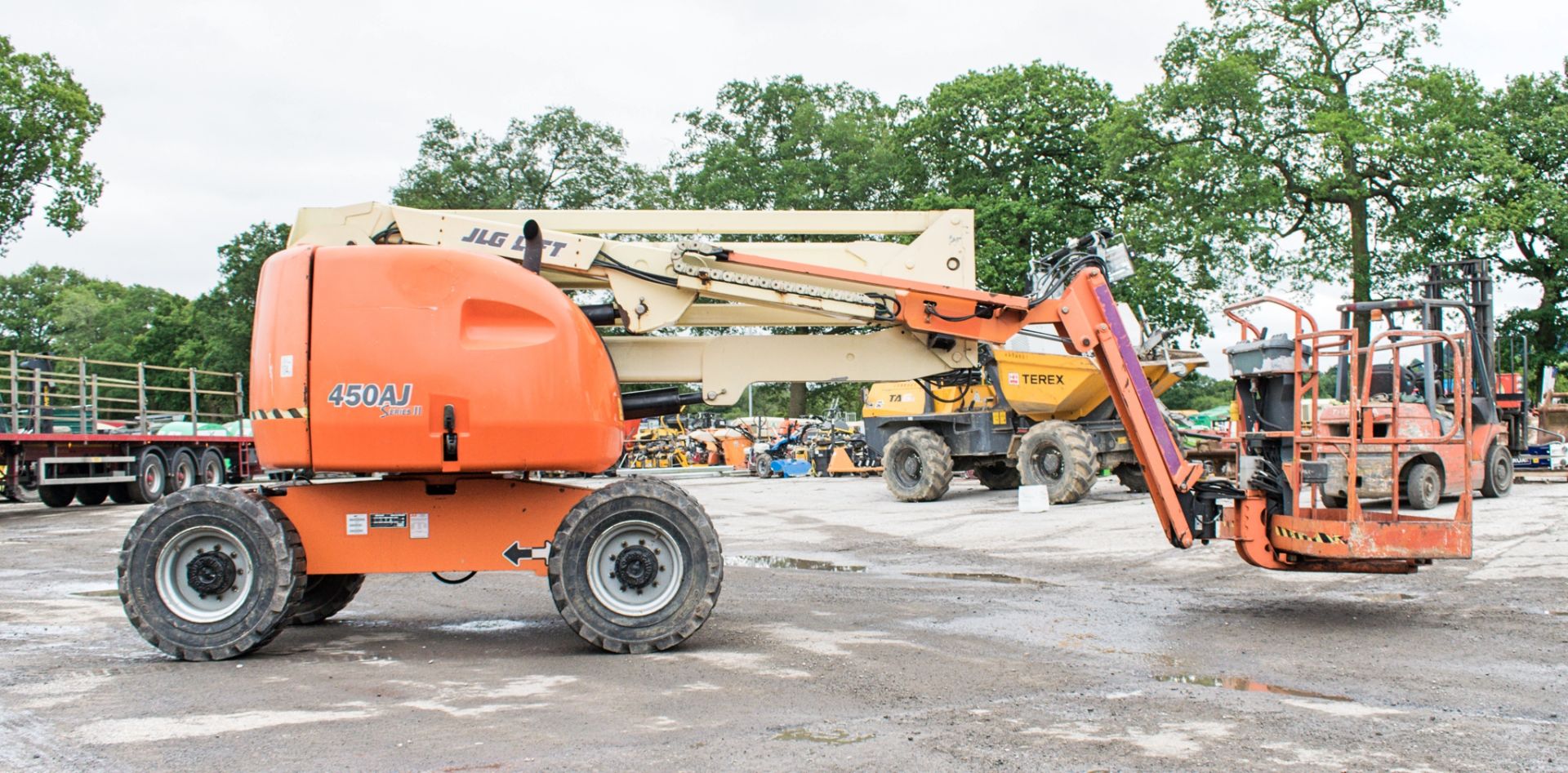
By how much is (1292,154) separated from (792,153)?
2265 centimetres

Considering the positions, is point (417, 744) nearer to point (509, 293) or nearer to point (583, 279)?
point (509, 293)

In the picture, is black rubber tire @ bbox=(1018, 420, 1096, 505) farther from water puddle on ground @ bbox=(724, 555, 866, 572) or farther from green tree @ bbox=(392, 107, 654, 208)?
green tree @ bbox=(392, 107, 654, 208)

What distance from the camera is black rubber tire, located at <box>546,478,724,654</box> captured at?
295 inches

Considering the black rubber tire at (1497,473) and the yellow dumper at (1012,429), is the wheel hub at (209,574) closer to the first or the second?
the yellow dumper at (1012,429)

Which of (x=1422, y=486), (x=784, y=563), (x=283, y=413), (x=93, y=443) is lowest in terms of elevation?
(x=784, y=563)

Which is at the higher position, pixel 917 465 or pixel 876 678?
pixel 917 465

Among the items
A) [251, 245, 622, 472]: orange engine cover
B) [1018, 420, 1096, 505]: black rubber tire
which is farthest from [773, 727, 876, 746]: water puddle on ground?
[1018, 420, 1096, 505]: black rubber tire

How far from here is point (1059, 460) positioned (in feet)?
60.3

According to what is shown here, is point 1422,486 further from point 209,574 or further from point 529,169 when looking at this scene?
point 529,169

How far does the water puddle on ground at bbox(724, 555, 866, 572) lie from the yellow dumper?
5.33 metres

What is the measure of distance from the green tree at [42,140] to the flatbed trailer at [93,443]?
1347cm

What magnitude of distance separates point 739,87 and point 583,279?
46880mm

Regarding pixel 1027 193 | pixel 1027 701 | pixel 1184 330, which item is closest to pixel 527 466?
pixel 1027 701

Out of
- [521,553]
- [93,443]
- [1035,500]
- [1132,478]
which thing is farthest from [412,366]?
[93,443]
